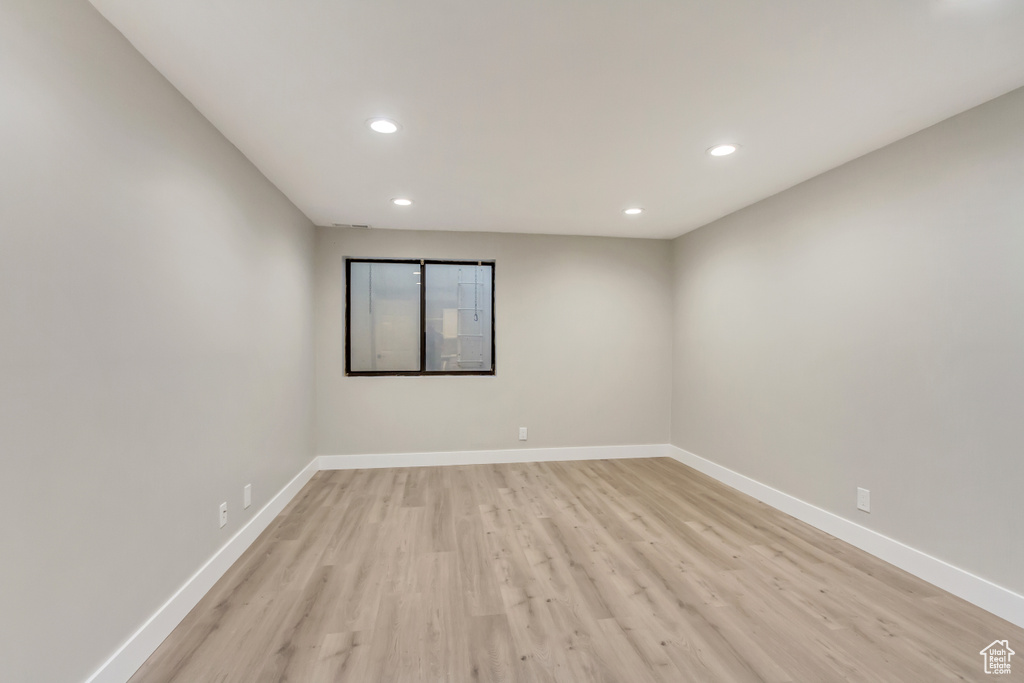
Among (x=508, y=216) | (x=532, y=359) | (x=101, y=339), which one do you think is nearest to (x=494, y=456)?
(x=532, y=359)

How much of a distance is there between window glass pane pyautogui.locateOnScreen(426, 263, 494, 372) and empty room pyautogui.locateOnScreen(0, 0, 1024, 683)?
3.06 ft

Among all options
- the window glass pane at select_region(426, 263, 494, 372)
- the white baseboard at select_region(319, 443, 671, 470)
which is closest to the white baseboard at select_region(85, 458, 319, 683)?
the white baseboard at select_region(319, 443, 671, 470)

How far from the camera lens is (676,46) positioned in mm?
1607

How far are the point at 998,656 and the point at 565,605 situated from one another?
1.71 metres

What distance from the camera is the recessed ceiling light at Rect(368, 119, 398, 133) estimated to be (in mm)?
2146

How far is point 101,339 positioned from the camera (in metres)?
1.49

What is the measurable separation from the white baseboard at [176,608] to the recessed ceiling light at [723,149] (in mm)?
3491

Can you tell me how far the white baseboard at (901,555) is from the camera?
1.96 metres

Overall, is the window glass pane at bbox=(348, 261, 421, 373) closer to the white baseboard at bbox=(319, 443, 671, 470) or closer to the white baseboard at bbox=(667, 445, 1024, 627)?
the white baseboard at bbox=(319, 443, 671, 470)

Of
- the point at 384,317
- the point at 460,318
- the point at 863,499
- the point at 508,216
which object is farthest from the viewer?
the point at 460,318

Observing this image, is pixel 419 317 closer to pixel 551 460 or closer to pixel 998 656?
pixel 551 460

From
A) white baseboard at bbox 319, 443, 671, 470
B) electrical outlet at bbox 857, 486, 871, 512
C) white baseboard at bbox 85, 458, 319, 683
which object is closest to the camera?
white baseboard at bbox 85, 458, 319, 683

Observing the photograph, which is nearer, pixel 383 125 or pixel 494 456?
Answer: pixel 383 125

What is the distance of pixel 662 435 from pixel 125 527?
4450mm
